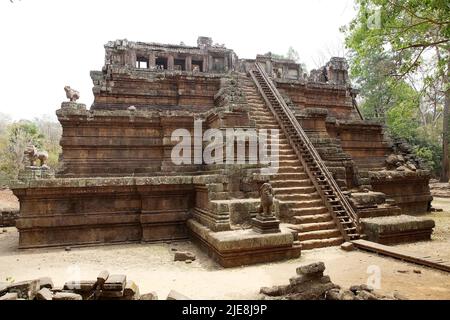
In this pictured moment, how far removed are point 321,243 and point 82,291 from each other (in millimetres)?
5110

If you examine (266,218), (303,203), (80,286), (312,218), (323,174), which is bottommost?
(80,286)

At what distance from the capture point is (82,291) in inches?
162

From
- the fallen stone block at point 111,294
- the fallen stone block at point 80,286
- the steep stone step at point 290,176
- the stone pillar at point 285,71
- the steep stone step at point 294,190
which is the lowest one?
the fallen stone block at point 111,294

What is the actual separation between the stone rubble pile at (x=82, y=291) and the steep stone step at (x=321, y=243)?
3754 millimetres

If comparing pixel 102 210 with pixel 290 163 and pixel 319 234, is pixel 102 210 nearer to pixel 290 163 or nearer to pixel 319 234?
pixel 290 163

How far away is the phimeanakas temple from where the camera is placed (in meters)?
6.90

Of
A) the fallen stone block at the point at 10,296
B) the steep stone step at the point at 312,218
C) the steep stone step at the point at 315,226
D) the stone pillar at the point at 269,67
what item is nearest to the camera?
the fallen stone block at the point at 10,296

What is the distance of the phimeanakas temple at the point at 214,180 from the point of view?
272 inches

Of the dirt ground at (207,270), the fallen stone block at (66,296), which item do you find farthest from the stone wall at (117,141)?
the fallen stone block at (66,296)

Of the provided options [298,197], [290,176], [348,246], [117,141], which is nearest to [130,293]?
[348,246]

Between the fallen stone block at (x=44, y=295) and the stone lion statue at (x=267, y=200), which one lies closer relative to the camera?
the fallen stone block at (x=44, y=295)

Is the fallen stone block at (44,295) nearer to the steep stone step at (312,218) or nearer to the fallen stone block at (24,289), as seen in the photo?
the fallen stone block at (24,289)

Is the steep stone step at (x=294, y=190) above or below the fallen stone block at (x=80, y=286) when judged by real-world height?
above
